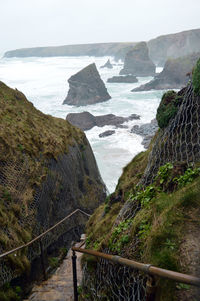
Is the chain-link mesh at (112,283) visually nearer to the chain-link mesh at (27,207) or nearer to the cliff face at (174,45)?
the chain-link mesh at (27,207)

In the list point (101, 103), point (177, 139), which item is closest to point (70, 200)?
point (177, 139)

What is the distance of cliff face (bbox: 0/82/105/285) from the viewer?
7.00 meters

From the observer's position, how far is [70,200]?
10750mm

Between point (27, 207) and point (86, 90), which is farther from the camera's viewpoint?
point (86, 90)

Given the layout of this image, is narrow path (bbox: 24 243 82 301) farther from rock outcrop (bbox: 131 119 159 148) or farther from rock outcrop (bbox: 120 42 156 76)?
rock outcrop (bbox: 120 42 156 76)

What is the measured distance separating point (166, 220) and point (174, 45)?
156807 mm

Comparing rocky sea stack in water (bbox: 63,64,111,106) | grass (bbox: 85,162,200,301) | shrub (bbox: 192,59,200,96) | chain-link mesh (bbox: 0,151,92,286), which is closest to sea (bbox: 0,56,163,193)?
rocky sea stack in water (bbox: 63,64,111,106)

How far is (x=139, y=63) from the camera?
104875mm

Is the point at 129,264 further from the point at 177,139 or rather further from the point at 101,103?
the point at 101,103

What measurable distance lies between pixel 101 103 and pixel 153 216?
197ft

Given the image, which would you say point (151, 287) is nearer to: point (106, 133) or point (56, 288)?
point (56, 288)

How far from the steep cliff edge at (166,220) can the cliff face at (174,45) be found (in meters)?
141

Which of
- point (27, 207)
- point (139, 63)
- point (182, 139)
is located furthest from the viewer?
point (139, 63)

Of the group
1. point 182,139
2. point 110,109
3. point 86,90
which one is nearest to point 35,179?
point 182,139
